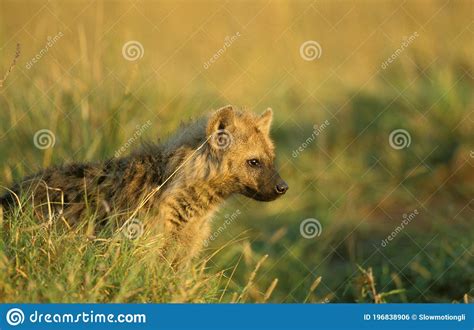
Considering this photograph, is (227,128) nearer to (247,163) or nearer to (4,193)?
(247,163)

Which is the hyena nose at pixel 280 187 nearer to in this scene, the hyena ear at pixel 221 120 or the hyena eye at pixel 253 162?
the hyena eye at pixel 253 162

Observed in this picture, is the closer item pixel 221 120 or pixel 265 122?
pixel 221 120

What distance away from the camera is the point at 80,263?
4785 millimetres

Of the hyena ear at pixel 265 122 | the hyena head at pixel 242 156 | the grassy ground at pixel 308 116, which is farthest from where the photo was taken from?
the grassy ground at pixel 308 116

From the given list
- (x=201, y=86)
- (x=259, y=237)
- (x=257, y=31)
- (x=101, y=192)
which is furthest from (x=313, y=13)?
(x=101, y=192)

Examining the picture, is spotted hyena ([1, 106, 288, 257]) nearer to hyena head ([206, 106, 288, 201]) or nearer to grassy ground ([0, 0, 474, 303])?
hyena head ([206, 106, 288, 201])

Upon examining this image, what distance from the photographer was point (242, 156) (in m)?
7.12

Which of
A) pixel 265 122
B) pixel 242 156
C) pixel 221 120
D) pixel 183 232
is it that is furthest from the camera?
pixel 265 122

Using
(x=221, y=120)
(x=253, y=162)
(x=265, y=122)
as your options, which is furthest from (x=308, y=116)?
(x=221, y=120)

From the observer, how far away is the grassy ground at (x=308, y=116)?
8.52 m

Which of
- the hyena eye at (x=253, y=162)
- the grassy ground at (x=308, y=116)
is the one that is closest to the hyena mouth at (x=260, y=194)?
the hyena eye at (x=253, y=162)

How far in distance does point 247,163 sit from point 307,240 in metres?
2.60

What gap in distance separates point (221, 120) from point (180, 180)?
23.9 inches

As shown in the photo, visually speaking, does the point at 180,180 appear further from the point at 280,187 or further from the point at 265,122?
the point at 265,122
